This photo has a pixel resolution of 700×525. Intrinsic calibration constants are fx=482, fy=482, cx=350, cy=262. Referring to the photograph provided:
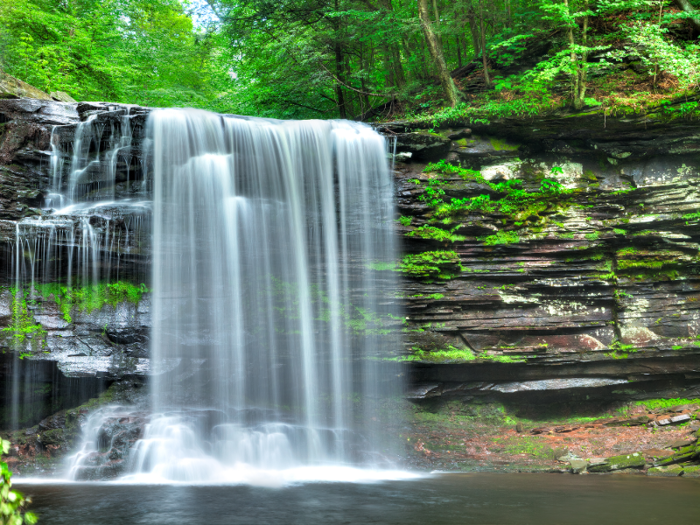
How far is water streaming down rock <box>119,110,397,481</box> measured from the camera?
10445mm

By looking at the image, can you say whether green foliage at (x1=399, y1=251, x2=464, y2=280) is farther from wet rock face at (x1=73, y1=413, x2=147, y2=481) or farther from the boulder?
wet rock face at (x1=73, y1=413, x2=147, y2=481)

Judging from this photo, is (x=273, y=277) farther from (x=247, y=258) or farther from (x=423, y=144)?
(x=423, y=144)

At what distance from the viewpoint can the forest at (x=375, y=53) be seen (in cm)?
1140

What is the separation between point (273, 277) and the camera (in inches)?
432

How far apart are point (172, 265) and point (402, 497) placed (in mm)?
6731

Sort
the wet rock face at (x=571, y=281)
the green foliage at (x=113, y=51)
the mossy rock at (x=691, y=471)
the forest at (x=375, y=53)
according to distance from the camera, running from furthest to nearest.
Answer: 1. the green foliage at (x=113, y=51)
2. the forest at (x=375, y=53)
3. the wet rock face at (x=571, y=281)
4. the mossy rock at (x=691, y=471)

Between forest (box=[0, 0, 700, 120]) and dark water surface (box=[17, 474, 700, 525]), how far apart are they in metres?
8.09

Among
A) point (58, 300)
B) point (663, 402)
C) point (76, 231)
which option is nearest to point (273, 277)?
point (76, 231)

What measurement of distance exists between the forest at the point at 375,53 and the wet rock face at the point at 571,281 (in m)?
1.40

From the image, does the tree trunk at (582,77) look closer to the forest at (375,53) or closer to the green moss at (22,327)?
the forest at (375,53)

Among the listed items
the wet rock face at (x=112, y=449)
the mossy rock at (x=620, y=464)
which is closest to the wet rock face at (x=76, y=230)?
the wet rock face at (x=112, y=449)

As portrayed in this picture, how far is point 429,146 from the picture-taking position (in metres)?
11.8

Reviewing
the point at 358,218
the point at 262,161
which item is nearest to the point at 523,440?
the point at 358,218

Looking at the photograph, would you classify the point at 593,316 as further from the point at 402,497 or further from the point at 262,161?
the point at 262,161
